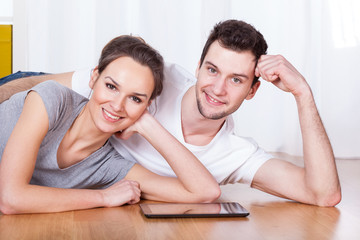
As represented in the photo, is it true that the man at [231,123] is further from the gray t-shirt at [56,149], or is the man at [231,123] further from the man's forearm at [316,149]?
the gray t-shirt at [56,149]

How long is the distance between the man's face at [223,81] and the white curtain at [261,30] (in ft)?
5.28

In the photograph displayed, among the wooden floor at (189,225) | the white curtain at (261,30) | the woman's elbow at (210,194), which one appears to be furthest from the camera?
the white curtain at (261,30)

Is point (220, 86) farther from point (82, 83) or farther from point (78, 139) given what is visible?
point (82, 83)

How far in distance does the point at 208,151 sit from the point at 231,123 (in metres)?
0.18

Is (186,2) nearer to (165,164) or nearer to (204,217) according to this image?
(165,164)

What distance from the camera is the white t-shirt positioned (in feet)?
6.14

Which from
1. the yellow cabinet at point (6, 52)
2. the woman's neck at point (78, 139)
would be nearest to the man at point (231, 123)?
the woman's neck at point (78, 139)

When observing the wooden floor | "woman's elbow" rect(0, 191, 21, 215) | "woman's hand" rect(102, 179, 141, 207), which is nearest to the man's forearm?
the wooden floor

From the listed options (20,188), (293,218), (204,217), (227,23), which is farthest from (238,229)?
(227,23)

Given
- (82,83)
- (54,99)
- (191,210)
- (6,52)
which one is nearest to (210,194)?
(191,210)

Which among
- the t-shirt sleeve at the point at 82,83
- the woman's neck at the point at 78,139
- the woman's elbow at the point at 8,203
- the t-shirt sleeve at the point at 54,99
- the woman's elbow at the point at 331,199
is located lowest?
the woman's elbow at the point at 331,199

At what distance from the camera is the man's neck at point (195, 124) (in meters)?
1.86

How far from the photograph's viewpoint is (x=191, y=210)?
157cm

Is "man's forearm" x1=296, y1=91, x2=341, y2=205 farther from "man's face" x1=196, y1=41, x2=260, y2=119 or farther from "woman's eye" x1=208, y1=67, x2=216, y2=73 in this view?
"woman's eye" x1=208, y1=67, x2=216, y2=73
